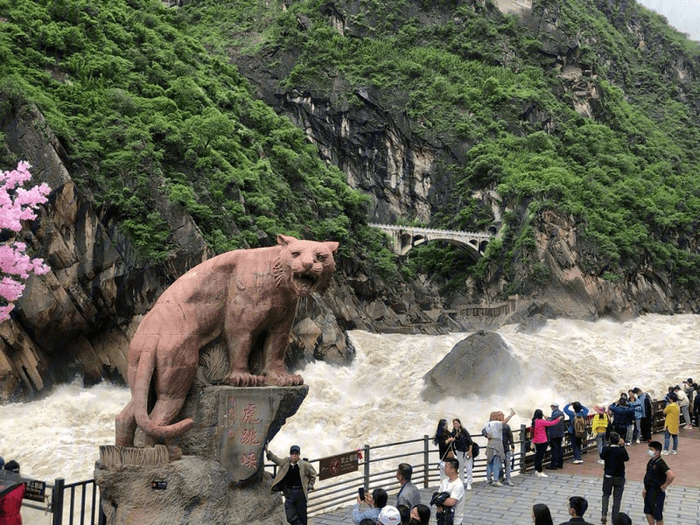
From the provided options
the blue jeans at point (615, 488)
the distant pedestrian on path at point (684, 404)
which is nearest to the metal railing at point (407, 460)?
Result: the distant pedestrian on path at point (684, 404)

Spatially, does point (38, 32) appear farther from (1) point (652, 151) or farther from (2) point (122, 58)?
(1) point (652, 151)

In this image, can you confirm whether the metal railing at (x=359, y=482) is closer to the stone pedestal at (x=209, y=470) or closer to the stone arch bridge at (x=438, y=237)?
the stone pedestal at (x=209, y=470)

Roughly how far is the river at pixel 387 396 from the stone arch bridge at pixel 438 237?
1725cm

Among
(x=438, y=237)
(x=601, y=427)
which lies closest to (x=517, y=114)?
(x=438, y=237)

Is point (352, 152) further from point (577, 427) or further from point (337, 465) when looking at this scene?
point (337, 465)

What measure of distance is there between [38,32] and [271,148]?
50.0ft

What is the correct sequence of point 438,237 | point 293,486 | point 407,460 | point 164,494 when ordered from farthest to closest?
point 438,237 → point 407,460 → point 293,486 → point 164,494

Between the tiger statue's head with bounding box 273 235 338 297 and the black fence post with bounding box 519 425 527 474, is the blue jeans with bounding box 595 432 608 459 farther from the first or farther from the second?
the tiger statue's head with bounding box 273 235 338 297

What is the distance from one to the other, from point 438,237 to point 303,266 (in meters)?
52.0

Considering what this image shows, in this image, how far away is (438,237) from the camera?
58906mm

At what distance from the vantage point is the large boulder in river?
26.1 metres

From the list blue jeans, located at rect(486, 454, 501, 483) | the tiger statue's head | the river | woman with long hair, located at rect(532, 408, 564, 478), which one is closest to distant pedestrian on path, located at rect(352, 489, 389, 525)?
the tiger statue's head

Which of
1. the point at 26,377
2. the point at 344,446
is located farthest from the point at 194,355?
the point at 26,377

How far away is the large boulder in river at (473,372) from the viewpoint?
85.7 feet
